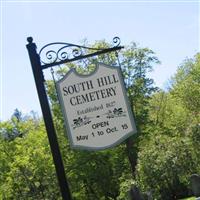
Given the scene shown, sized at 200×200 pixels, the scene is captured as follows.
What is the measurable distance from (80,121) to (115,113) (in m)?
0.42

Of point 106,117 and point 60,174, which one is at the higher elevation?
point 106,117

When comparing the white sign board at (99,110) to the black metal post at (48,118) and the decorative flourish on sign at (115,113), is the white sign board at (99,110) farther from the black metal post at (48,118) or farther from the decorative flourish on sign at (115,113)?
the black metal post at (48,118)

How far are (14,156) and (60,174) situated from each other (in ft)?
107

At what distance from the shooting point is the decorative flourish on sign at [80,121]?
18.8 feet

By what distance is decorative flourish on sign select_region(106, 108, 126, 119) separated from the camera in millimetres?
5719

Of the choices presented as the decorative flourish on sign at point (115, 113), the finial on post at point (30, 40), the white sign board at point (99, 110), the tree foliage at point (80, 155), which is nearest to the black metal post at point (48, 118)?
the finial on post at point (30, 40)

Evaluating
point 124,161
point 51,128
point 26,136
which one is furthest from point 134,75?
point 51,128

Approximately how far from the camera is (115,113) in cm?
573

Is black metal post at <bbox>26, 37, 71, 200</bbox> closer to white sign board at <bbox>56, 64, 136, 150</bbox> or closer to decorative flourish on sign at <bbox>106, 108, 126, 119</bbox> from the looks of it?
white sign board at <bbox>56, 64, 136, 150</bbox>

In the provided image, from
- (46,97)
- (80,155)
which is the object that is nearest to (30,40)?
(46,97)

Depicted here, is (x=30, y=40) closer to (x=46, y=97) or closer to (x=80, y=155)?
(x=46, y=97)

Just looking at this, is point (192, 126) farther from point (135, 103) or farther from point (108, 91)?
point (108, 91)

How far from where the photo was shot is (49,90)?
36.7 meters

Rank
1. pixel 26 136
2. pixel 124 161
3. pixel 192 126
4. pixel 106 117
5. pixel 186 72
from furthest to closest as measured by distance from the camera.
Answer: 1. pixel 186 72
2. pixel 26 136
3. pixel 124 161
4. pixel 192 126
5. pixel 106 117
